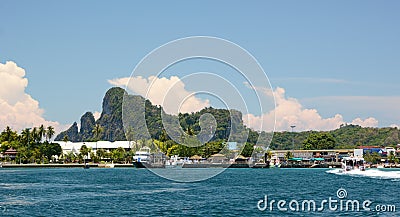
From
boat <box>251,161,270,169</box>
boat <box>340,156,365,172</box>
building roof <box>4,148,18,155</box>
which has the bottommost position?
boat <box>251,161,270,169</box>

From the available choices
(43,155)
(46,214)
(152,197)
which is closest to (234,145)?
(43,155)

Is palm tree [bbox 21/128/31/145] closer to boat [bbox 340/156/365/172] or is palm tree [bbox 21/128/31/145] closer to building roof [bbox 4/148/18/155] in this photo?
building roof [bbox 4/148/18/155]

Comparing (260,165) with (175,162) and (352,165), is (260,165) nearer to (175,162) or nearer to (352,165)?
(175,162)

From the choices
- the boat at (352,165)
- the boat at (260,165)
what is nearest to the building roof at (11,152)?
the boat at (260,165)

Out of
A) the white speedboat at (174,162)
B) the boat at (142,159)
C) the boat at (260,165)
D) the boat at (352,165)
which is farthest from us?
the boat at (260,165)

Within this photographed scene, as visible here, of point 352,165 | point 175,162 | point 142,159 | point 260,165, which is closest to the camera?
point 352,165

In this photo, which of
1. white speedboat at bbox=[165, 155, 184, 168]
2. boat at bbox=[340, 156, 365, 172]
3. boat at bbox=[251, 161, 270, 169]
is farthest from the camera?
boat at bbox=[251, 161, 270, 169]

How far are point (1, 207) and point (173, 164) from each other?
126m

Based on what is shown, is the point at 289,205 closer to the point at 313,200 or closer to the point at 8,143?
the point at 313,200

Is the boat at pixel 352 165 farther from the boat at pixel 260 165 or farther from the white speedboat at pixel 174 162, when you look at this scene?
the white speedboat at pixel 174 162

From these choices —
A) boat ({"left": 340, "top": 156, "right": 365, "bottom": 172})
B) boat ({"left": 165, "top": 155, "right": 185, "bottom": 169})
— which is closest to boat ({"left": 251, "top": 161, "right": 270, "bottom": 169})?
boat ({"left": 165, "top": 155, "right": 185, "bottom": 169})

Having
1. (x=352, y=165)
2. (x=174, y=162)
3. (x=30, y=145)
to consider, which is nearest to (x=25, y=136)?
(x=30, y=145)

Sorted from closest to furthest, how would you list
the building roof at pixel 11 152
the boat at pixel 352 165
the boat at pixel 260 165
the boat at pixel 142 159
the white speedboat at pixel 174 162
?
the boat at pixel 352 165 → the boat at pixel 142 159 → the white speedboat at pixel 174 162 → the building roof at pixel 11 152 → the boat at pixel 260 165

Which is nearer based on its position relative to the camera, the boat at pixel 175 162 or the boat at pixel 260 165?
the boat at pixel 175 162
